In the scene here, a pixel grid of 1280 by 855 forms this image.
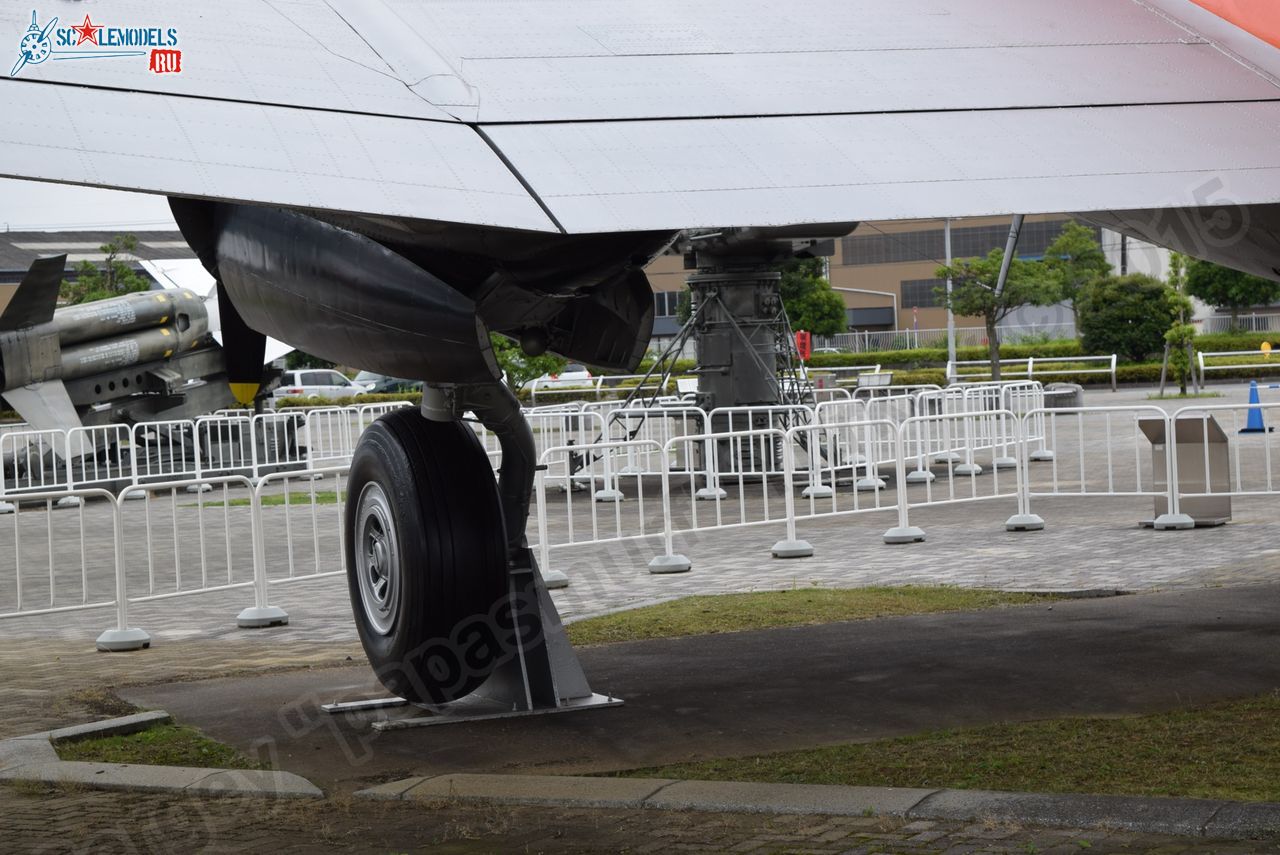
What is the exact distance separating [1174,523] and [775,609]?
5505 mm

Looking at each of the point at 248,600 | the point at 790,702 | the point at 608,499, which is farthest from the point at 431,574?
the point at 608,499

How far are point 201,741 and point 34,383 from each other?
19.8 metres

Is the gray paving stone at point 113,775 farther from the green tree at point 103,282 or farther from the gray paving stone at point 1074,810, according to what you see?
the green tree at point 103,282

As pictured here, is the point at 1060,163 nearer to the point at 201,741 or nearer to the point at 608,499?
the point at 201,741

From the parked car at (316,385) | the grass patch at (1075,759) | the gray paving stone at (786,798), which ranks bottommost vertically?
the grass patch at (1075,759)

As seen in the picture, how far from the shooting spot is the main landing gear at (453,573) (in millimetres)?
6934

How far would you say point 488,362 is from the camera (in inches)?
227

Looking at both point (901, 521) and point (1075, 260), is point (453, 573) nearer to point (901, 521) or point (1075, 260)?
point (901, 521)

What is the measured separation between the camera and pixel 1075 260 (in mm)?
51875

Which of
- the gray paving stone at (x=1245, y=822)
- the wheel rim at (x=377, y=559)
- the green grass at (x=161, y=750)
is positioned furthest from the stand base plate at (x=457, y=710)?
the gray paving stone at (x=1245, y=822)

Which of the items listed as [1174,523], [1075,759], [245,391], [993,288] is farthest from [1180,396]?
[245,391]

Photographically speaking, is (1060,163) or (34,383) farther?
(34,383)

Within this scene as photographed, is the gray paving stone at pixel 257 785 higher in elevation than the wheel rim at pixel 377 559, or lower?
lower

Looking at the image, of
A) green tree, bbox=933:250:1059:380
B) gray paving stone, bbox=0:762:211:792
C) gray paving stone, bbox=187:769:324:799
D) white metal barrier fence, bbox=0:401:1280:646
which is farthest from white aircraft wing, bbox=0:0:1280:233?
green tree, bbox=933:250:1059:380
